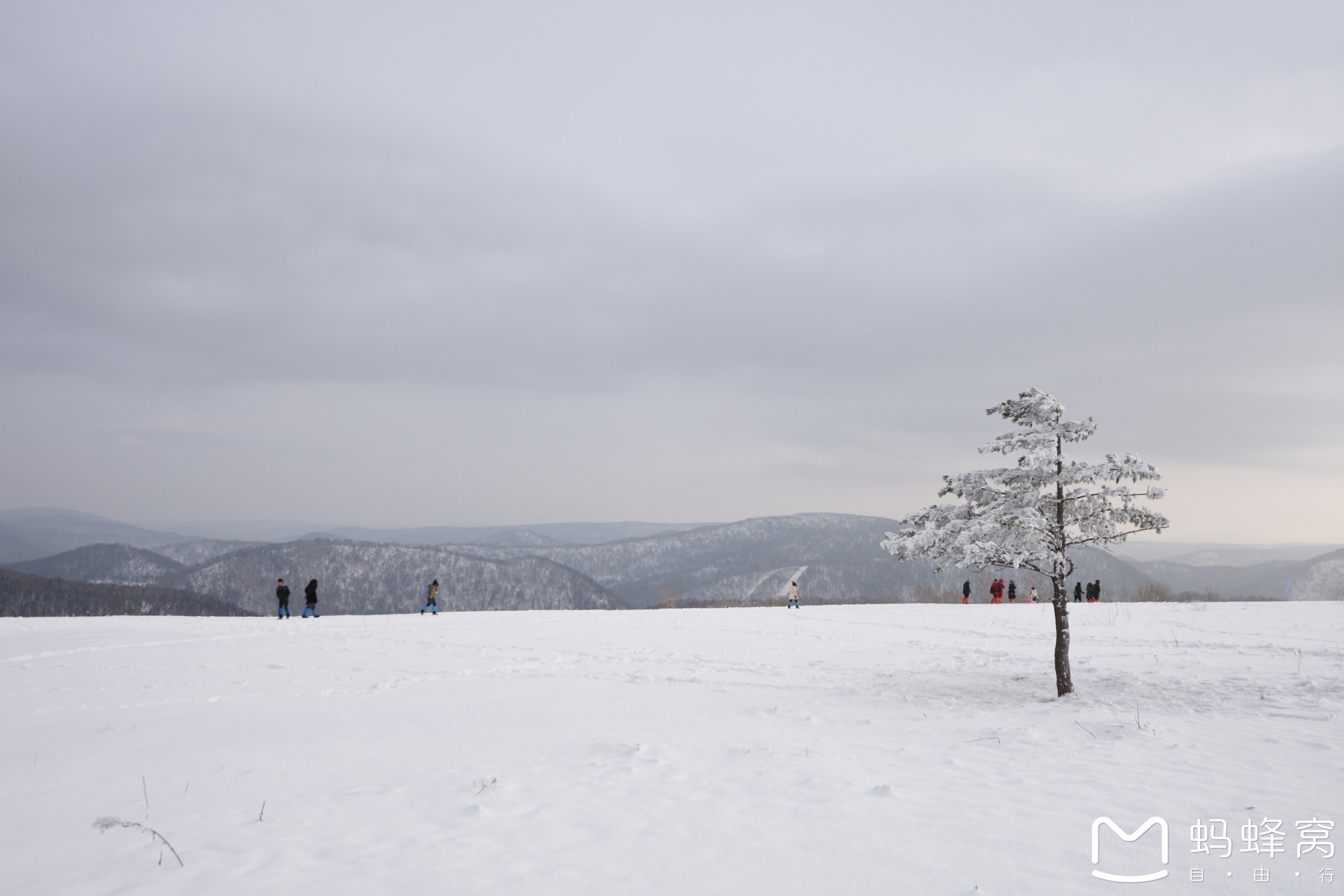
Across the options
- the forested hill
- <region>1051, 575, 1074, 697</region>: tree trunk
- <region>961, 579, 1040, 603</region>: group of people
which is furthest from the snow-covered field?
the forested hill

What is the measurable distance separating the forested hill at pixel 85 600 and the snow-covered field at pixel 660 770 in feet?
571

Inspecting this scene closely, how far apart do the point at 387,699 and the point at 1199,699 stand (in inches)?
512

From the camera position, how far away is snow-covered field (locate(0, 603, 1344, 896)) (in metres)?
5.13

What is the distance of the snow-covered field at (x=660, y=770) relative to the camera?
5133mm

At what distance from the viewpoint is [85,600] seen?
162 m

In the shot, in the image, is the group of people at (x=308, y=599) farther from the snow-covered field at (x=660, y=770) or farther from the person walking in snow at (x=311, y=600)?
the snow-covered field at (x=660, y=770)

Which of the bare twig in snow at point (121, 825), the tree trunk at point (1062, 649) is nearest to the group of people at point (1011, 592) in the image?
the tree trunk at point (1062, 649)

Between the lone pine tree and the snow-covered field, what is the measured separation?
7.26 ft

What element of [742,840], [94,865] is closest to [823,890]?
[742,840]

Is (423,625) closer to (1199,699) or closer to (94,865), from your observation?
(94,865)

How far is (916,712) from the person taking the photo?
10.3 metres

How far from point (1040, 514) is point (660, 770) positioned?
A: 7.49 metres

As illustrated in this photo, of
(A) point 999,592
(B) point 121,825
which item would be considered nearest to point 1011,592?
(A) point 999,592

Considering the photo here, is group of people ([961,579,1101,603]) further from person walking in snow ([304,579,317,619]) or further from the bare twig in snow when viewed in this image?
the bare twig in snow
